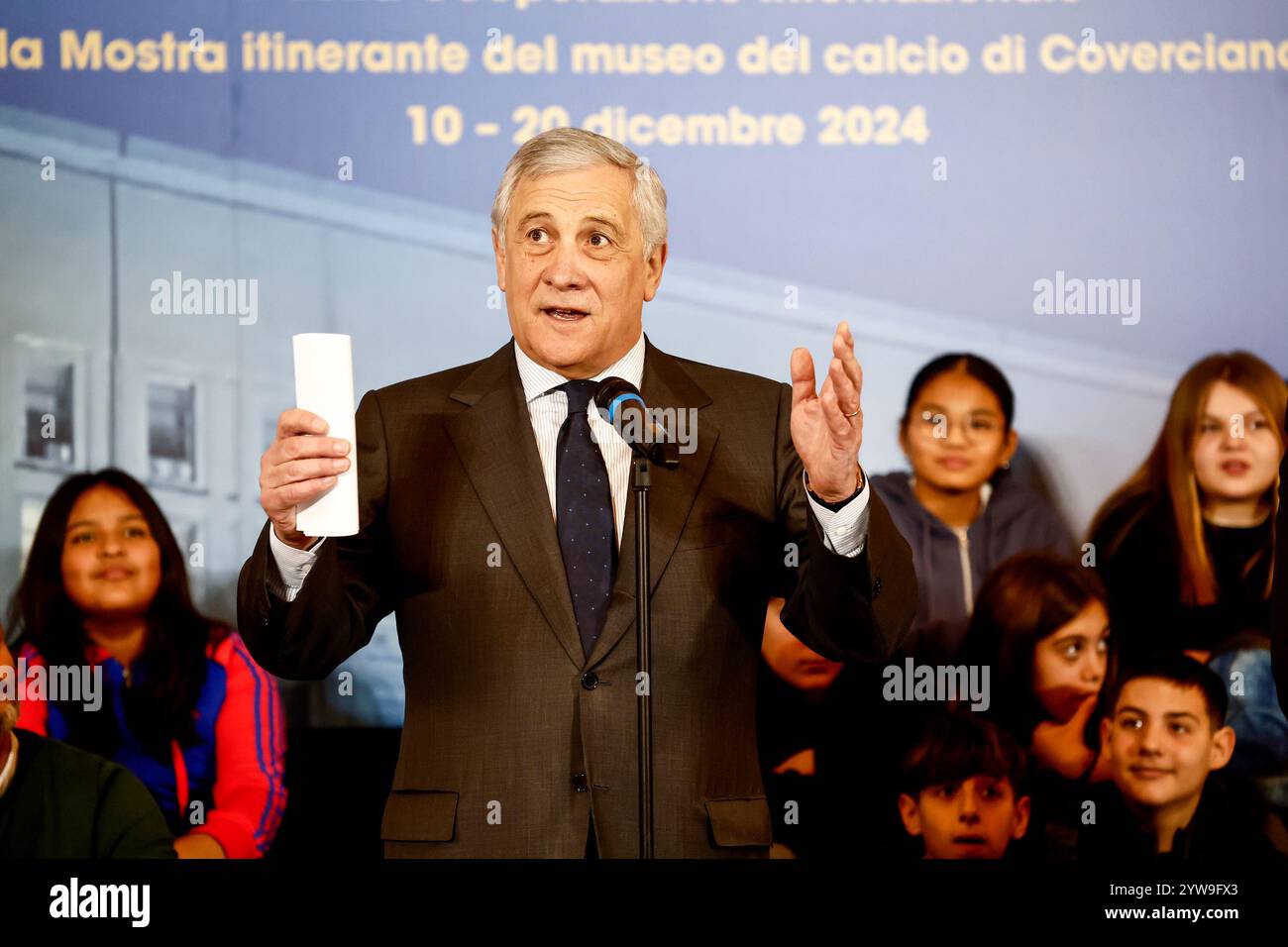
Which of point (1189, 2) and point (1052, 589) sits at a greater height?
point (1189, 2)

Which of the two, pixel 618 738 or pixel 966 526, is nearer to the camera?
pixel 618 738

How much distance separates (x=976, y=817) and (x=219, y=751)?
2177mm

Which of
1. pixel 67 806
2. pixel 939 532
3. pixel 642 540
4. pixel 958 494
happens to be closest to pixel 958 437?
pixel 958 494

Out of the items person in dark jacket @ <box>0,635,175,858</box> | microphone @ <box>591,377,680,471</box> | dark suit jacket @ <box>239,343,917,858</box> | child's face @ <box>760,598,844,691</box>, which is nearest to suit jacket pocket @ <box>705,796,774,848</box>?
dark suit jacket @ <box>239,343,917,858</box>

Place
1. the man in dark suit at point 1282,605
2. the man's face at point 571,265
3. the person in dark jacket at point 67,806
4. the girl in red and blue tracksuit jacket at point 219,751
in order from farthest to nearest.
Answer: the girl in red and blue tracksuit jacket at point 219,751
the person in dark jacket at point 67,806
the man's face at point 571,265
the man in dark suit at point 1282,605

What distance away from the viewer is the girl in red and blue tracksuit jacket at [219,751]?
395 centimetres

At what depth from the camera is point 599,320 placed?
253 cm

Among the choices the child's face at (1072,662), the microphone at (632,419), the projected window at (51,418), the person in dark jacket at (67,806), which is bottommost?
the person in dark jacket at (67,806)

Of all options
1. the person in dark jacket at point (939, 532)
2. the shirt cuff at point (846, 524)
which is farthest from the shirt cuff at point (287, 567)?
the person in dark jacket at point (939, 532)

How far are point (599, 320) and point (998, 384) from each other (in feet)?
6.31

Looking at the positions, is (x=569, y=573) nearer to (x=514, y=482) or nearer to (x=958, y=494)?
(x=514, y=482)

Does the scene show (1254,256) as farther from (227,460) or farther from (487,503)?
(227,460)

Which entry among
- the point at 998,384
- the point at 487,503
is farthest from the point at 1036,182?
the point at 487,503

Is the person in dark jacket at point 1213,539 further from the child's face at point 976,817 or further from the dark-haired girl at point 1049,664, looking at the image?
the child's face at point 976,817
